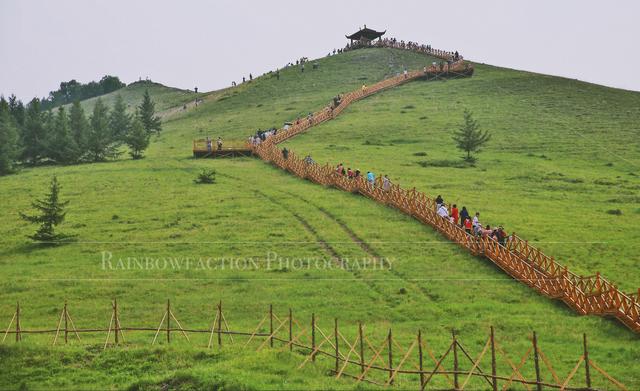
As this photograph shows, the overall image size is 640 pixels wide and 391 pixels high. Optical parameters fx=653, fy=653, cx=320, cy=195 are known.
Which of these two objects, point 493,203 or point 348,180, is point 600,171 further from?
point 348,180

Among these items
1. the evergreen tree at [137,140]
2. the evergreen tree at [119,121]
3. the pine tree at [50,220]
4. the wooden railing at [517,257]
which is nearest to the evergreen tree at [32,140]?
the evergreen tree at [137,140]

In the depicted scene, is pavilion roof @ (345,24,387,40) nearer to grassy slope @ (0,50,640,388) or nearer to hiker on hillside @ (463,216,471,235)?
grassy slope @ (0,50,640,388)

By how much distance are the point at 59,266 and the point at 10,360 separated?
13.4 m

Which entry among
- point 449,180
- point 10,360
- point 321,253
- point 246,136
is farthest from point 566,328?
point 246,136

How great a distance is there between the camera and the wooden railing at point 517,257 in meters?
25.5

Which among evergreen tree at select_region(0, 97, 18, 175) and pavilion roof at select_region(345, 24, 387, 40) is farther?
pavilion roof at select_region(345, 24, 387, 40)

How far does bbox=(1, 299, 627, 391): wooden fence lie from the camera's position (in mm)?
19422

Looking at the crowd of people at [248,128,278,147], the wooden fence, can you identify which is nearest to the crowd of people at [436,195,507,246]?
the wooden fence

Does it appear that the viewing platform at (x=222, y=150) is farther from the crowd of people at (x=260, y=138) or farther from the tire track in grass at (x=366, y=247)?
the tire track in grass at (x=366, y=247)

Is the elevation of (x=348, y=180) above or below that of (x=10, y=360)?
above

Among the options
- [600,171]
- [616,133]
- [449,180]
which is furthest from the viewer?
[616,133]

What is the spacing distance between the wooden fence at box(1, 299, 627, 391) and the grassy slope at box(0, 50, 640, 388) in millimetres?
636

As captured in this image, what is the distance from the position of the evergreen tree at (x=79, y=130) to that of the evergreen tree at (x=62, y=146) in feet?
2.14

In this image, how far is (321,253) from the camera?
34.9 meters
